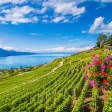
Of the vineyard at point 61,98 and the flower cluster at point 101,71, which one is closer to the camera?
the flower cluster at point 101,71

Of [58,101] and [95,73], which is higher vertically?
Result: [95,73]

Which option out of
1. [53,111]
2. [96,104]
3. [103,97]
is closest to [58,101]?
[53,111]

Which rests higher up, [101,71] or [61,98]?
[101,71]

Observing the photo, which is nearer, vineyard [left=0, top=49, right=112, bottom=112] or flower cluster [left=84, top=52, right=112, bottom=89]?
flower cluster [left=84, top=52, right=112, bottom=89]

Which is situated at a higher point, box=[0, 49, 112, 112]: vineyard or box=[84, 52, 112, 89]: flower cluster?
box=[84, 52, 112, 89]: flower cluster

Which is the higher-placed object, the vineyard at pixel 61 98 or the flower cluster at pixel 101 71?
the flower cluster at pixel 101 71

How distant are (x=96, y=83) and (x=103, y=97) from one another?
6.83m

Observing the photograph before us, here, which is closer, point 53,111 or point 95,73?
point 95,73

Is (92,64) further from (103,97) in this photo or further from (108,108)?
(103,97)

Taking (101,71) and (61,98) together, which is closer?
(101,71)

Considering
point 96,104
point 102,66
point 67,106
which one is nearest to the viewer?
point 102,66

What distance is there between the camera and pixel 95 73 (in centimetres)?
867

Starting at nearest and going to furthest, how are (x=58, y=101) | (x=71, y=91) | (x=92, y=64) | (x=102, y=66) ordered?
(x=102, y=66) < (x=92, y=64) < (x=58, y=101) < (x=71, y=91)

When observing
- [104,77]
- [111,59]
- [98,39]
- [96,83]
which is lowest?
[96,83]
